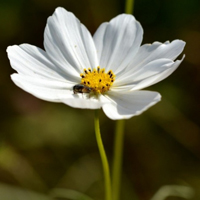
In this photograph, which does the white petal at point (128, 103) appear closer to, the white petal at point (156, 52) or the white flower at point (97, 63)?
the white flower at point (97, 63)

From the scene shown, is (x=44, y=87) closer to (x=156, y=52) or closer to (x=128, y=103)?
(x=128, y=103)

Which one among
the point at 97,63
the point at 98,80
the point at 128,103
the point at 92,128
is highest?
the point at 92,128

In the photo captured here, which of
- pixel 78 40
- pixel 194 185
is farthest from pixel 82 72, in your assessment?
pixel 194 185

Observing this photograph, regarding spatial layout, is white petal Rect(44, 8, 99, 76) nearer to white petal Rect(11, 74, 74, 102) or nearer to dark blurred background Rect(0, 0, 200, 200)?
white petal Rect(11, 74, 74, 102)

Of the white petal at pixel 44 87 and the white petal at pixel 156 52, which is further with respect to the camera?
the white petal at pixel 156 52

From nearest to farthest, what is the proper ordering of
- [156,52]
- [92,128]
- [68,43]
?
[156,52] < [68,43] < [92,128]

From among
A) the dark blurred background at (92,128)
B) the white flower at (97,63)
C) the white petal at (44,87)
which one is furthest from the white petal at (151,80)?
the dark blurred background at (92,128)

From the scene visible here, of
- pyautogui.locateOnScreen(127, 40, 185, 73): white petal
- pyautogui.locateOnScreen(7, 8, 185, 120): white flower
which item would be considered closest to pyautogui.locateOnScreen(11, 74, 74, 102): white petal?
pyautogui.locateOnScreen(7, 8, 185, 120): white flower

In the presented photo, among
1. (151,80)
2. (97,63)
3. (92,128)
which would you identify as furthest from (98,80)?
(92,128)

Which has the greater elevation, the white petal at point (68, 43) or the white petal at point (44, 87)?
the white petal at point (68, 43)
